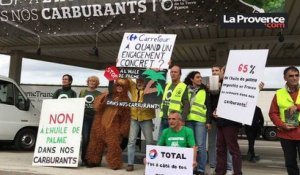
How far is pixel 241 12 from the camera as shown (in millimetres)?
8617

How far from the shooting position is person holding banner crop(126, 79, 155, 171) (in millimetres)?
8156

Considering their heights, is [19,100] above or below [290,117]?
above

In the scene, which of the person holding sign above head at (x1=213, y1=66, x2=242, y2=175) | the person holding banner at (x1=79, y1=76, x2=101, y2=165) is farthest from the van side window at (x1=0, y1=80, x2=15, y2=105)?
the person holding sign above head at (x1=213, y1=66, x2=242, y2=175)

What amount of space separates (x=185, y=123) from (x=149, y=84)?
99cm

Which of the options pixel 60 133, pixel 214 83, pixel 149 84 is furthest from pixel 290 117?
pixel 60 133

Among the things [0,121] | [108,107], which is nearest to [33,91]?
[0,121]

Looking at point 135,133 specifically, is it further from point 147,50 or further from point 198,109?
point 147,50

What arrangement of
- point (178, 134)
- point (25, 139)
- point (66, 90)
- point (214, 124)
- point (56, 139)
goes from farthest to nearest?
point (25, 139), point (66, 90), point (56, 139), point (214, 124), point (178, 134)

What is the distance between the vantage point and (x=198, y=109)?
7.68 meters

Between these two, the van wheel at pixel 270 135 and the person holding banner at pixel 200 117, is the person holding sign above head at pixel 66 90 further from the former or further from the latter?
the van wheel at pixel 270 135

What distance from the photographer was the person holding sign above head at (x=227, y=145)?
6.95m

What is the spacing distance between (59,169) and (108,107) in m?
1.46

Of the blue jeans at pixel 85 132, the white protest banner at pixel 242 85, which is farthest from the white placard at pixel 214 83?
the blue jeans at pixel 85 132

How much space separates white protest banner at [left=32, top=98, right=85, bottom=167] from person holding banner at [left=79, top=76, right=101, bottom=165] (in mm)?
268
